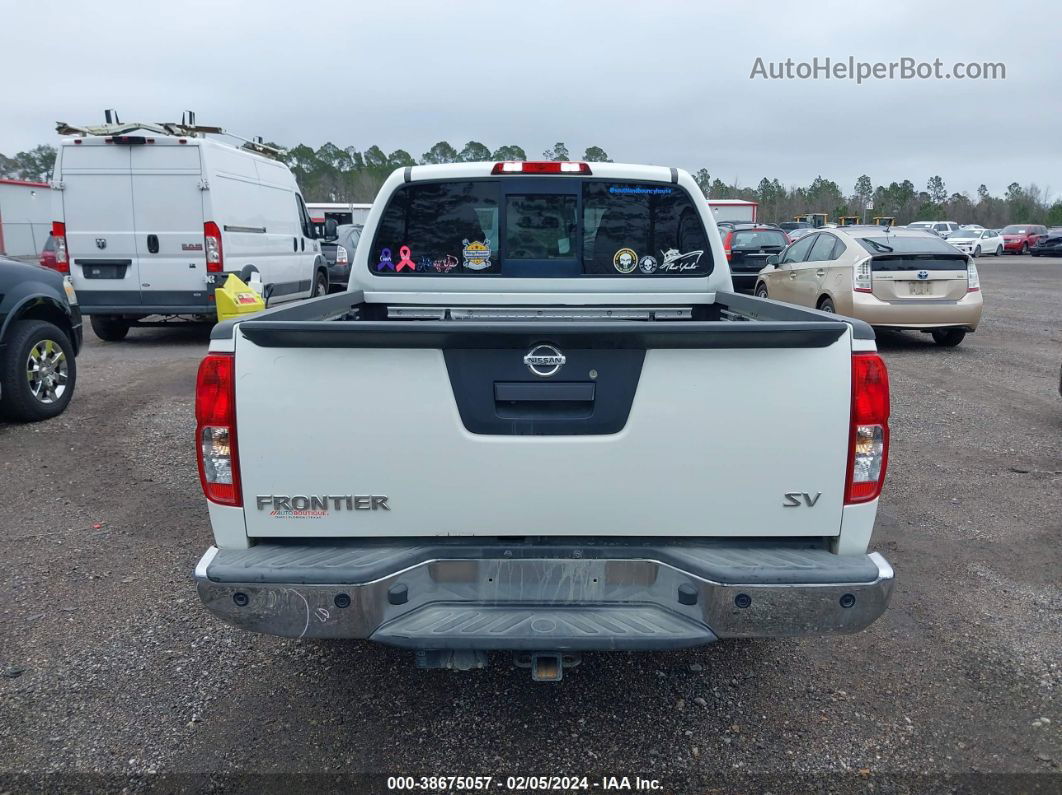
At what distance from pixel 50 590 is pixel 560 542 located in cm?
307

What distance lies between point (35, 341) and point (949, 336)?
11.5 metres

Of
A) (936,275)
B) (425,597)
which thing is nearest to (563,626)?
(425,597)

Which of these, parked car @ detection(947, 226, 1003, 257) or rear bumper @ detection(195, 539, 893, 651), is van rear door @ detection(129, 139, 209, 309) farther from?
parked car @ detection(947, 226, 1003, 257)

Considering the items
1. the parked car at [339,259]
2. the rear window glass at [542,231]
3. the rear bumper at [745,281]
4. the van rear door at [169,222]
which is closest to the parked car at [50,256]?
the van rear door at [169,222]

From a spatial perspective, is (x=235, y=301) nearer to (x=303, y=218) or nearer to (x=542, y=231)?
(x=542, y=231)

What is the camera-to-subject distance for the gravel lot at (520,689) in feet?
9.31

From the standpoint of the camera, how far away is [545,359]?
2.58 meters

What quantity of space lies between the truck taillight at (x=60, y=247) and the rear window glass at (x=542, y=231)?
343 inches

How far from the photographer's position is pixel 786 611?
2521 millimetres

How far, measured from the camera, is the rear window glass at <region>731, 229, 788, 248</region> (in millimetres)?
18734

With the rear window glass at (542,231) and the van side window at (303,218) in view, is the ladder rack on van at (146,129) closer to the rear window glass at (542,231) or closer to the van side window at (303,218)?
the van side window at (303,218)

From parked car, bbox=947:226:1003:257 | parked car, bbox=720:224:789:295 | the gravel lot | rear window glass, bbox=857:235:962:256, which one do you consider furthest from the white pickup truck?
parked car, bbox=947:226:1003:257

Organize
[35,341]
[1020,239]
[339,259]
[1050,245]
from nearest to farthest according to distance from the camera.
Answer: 1. [35,341]
2. [339,259]
3. [1050,245]
4. [1020,239]

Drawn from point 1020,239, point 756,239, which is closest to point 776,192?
point 1020,239
